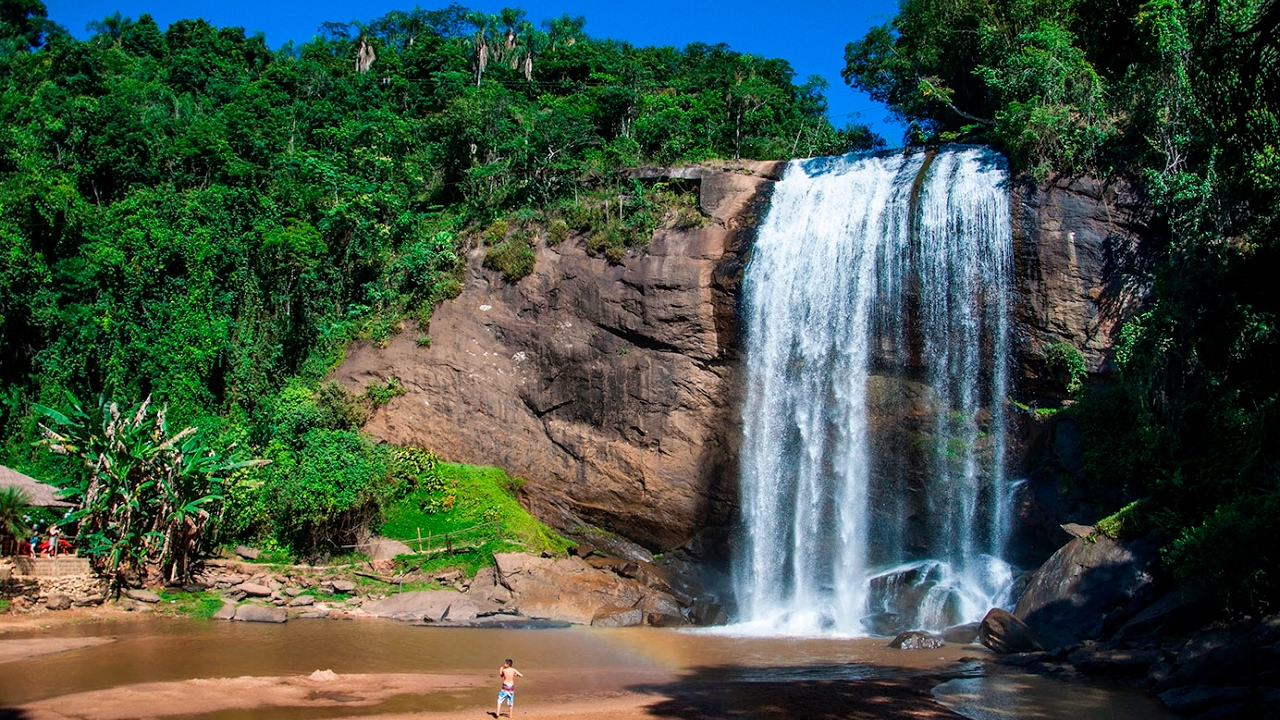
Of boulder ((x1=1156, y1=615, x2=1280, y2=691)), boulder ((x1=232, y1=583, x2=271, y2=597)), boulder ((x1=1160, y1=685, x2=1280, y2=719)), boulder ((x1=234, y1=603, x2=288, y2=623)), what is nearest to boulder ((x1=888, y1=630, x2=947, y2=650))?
boulder ((x1=1156, y1=615, x2=1280, y2=691))

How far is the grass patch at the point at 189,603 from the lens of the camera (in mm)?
19375

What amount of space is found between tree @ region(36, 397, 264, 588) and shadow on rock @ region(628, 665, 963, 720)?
12.4 metres

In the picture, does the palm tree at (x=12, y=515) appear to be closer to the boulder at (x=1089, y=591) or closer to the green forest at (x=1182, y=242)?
the boulder at (x=1089, y=591)

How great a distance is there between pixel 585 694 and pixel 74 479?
16.9 m

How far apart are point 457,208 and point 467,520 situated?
12294mm

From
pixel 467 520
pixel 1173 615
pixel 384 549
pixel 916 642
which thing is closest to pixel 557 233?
pixel 467 520

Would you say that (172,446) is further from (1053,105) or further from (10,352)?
(1053,105)

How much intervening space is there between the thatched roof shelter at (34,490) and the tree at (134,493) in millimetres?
559

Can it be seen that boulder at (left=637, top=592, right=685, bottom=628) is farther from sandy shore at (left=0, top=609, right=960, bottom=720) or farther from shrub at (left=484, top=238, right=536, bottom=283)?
shrub at (left=484, top=238, right=536, bottom=283)

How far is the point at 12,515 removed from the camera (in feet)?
62.7

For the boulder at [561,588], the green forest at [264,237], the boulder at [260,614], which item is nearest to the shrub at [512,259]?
the green forest at [264,237]

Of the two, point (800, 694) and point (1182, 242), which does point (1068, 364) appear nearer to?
point (1182, 242)

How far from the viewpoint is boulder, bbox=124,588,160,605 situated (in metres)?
19.6

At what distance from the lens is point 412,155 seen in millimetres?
35250
